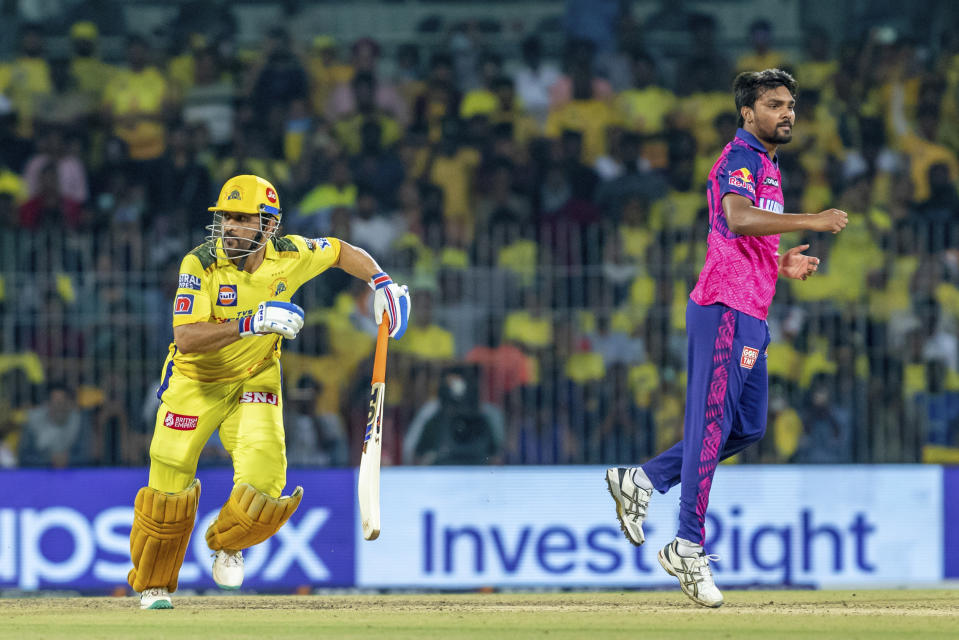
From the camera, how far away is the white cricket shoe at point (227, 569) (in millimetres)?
7730

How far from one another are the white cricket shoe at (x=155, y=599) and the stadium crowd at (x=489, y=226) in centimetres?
343

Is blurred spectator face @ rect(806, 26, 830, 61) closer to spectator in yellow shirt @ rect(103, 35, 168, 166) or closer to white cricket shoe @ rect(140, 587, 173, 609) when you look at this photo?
spectator in yellow shirt @ rect(103, 35, 168, 166)

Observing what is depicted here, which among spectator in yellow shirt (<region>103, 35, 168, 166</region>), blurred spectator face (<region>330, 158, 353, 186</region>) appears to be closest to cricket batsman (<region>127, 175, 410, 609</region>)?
blurred spectator face (<region>330, 158, 353, 186</region>)

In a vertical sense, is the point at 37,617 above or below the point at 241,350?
below

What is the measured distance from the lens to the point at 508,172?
43.9ft

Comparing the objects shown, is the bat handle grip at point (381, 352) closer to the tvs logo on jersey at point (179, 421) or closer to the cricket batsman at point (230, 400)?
the cricket batsman at point (230, 400)

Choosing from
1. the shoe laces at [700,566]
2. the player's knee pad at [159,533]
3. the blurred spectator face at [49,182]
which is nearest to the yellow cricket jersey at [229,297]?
the player's knee pad at [159,533]

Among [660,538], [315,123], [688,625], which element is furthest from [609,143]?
[688,625]

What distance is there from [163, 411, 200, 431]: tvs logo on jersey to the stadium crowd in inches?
143

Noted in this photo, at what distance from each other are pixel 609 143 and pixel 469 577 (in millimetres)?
5053

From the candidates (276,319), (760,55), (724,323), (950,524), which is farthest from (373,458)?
(760,55)

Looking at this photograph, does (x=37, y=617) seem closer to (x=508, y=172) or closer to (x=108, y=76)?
(x=508, y=172)

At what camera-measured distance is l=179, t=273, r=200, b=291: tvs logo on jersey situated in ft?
23.8

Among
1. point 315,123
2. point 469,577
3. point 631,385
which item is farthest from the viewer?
point 315,123
